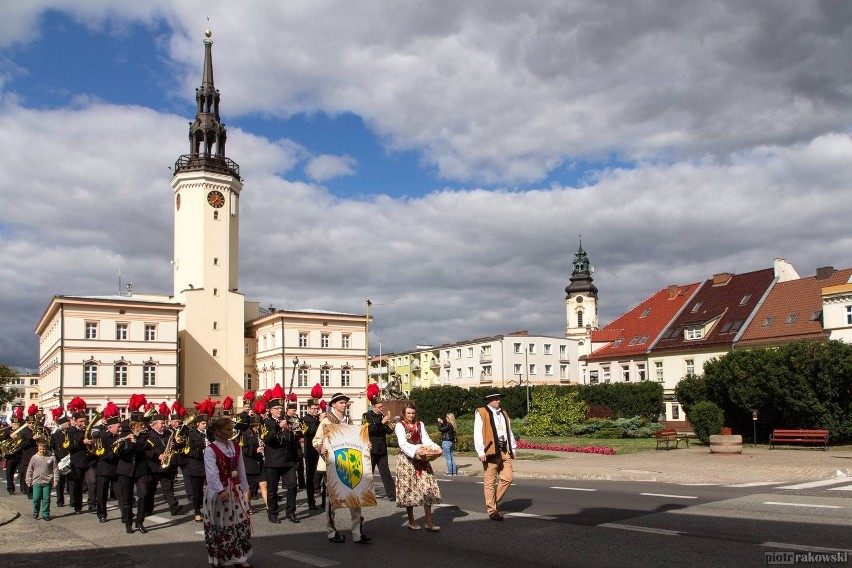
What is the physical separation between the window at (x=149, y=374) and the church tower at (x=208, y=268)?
514 cm

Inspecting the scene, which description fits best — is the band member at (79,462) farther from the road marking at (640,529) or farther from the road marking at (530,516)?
the road marking at (640,529)

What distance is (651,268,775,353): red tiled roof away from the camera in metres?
54.9

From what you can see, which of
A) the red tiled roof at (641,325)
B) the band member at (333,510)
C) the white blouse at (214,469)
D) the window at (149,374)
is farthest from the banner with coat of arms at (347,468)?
the window at (149,374)

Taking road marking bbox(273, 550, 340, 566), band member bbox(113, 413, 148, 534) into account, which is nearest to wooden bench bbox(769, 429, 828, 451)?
road marking bbox(273, 550, 340, 566)

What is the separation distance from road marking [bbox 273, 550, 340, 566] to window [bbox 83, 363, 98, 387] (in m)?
55.1

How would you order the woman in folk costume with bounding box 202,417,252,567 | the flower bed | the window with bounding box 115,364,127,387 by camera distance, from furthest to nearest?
the window with bounding box 115,364,127,387 < the flower bed < the woman in folk costume with bounding box 202,417,252,567

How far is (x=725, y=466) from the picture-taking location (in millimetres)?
20203

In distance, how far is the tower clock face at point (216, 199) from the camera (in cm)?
7044

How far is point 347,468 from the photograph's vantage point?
978 cm

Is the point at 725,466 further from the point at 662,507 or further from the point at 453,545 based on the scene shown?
the point at 453,545

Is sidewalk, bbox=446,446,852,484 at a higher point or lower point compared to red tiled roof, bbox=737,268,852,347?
lower

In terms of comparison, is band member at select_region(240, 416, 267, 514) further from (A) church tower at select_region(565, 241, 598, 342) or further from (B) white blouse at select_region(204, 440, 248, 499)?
(A) church tower at select_region(565, 241, 598, 342)

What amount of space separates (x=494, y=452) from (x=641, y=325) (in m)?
57.5

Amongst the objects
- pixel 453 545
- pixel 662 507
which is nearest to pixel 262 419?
pixel 453 545
